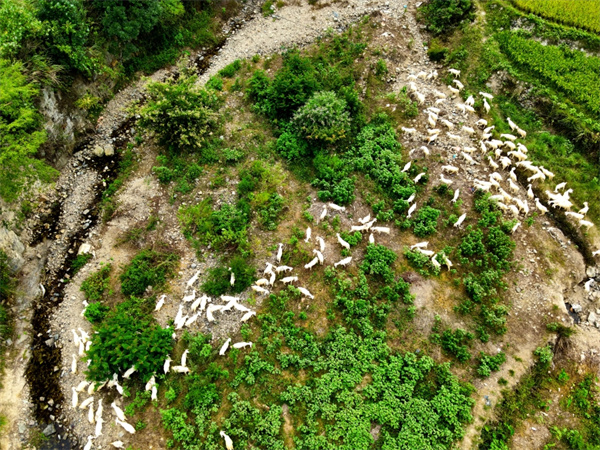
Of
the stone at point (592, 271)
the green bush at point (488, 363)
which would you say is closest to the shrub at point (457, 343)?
the green bush at point (488, 363)

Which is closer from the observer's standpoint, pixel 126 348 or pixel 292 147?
pixel 126 348

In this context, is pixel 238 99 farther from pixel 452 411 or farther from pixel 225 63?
pixel 452 411

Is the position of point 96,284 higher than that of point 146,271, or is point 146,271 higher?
point 146,271

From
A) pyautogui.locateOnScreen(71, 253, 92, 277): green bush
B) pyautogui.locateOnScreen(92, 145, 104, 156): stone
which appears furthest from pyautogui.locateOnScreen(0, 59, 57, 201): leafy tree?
pyautogui.locateOnScreen(71, 253, 92, 277): green bush

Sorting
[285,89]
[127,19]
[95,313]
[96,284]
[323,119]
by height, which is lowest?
[95,313]

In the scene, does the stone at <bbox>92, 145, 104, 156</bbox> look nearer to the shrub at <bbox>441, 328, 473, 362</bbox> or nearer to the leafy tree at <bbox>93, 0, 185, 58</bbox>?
the leafy tree at <bbox>93, 0, 185, 58</bbox>

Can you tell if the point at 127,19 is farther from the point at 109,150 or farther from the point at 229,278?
the point at 229,278

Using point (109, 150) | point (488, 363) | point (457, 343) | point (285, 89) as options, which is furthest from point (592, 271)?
point (109, 150)

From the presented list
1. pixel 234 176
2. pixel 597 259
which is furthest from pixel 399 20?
pixel 597 259
